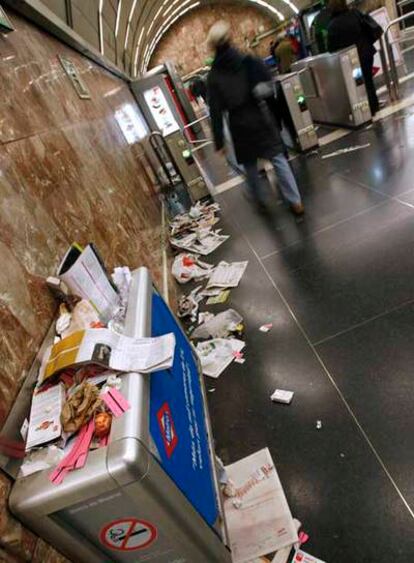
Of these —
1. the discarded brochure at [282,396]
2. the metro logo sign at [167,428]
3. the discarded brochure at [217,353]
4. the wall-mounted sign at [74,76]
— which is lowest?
the discarded brochure at [282,396]

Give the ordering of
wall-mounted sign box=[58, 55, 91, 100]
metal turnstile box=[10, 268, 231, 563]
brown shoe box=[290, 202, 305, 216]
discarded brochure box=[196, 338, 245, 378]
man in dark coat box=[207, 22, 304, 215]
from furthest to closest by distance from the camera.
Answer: brown shoe box=[290, 202, 305, 216] < man in dark coat box=[207, 22, 304, 215] < wall-mounted sign box=[58, 55, 91, 100] < discarded brochure box=[196, 338, 245, 378] < metal turnstile box=[10, 268, 231, 563]

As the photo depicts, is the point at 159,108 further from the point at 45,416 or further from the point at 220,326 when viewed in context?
the point at 45,416

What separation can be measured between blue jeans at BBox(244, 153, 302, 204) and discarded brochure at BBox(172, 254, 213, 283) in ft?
3.68

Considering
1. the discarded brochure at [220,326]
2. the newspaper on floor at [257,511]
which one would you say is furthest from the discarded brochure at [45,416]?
the discarded brochure at [220,326]

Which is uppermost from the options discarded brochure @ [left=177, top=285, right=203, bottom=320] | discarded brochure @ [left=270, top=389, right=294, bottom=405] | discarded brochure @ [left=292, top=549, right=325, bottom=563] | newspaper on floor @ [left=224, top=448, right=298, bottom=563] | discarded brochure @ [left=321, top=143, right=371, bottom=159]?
discarded brochure @ [left=321, top=143, right=371, bottom=159]

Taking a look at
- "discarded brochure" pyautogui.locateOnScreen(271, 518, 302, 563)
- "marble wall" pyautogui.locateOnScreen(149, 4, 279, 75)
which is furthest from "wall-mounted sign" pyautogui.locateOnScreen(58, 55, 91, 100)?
"marble wall" pyautogui.locateOnScreen(149, 4, 279, 75)

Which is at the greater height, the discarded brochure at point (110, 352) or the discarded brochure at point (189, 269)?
the discarded brochure at point (110, 352)

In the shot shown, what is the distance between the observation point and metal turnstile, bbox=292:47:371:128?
214 inches

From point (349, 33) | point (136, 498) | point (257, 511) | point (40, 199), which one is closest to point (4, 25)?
point (40, 199)

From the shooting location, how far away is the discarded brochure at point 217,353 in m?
2.50

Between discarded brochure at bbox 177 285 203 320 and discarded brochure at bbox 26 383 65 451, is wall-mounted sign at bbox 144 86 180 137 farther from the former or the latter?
discarded brochure at bbox 26 383 65 451

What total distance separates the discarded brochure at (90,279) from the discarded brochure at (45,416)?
0.43m

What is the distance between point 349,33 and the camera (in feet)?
17.4

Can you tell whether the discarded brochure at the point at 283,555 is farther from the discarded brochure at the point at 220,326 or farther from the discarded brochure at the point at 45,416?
the discarded brochure at the point at 220,326
